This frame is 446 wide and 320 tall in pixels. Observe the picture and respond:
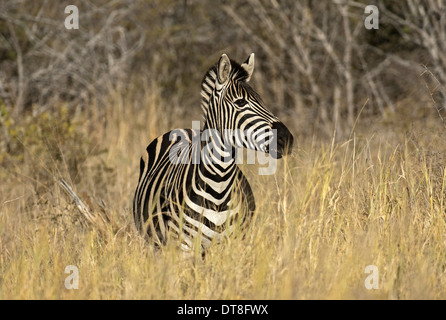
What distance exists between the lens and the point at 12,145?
7.18 meters

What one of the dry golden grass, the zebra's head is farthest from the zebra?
the dry golden grass

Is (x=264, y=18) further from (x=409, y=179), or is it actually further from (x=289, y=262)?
(x=289, y=262)

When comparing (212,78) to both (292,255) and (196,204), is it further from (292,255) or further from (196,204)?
(292,255)

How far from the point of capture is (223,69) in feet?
12.5

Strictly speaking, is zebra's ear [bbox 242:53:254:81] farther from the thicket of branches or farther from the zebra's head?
the thicket of branches

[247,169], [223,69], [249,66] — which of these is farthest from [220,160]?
[247,169]

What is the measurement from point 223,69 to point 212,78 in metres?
0.17

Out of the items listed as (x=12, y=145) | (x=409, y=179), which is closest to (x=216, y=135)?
(x=409, y=179)

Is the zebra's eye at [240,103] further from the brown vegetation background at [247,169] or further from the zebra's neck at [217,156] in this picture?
the brown vegetation background at [247,169]

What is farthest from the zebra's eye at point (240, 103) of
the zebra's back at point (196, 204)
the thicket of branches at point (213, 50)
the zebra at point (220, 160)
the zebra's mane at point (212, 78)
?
the thicket of branches at point (213, 50)

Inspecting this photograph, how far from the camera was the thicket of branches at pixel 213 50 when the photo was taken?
9320mm

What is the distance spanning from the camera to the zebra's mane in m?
3.85

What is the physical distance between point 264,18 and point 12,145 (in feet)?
14.2
